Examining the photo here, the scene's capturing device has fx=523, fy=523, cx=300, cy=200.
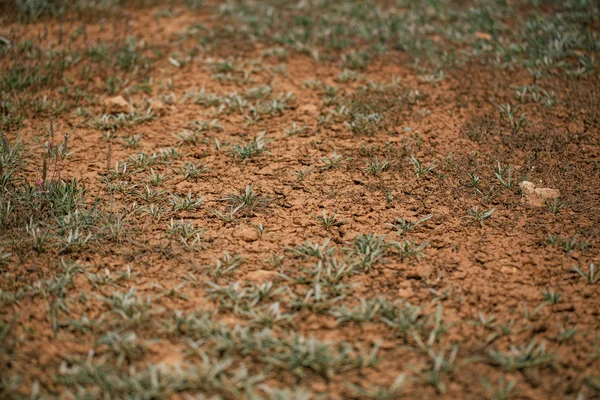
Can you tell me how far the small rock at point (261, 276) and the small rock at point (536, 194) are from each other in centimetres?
165

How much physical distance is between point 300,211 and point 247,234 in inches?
14.9

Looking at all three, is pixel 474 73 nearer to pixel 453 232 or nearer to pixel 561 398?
pixel 453 232

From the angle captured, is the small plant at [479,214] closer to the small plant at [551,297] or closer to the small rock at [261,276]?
the small plant at [551,297]

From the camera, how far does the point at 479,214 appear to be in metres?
3.07

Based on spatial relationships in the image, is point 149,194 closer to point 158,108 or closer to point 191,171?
point 191,171

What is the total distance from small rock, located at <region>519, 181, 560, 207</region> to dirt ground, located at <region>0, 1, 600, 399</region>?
0.01 metres

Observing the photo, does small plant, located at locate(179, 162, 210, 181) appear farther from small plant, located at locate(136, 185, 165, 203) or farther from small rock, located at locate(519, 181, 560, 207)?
small rock, located at locate(519, 181, 560, 207)

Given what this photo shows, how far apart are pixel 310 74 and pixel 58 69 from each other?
7.17 ft

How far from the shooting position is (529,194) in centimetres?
323

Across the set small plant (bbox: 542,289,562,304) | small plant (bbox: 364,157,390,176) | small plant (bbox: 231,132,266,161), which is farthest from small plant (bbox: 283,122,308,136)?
small plant (bbox: 542,289,562,304)

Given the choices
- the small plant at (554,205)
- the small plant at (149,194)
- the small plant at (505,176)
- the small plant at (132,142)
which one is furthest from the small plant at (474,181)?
the small plant at (132,142)

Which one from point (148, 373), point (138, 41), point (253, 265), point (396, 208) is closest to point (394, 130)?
point (396, 208)

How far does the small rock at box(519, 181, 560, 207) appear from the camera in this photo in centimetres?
318

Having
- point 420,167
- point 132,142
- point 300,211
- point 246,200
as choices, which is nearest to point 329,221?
point 300,211
